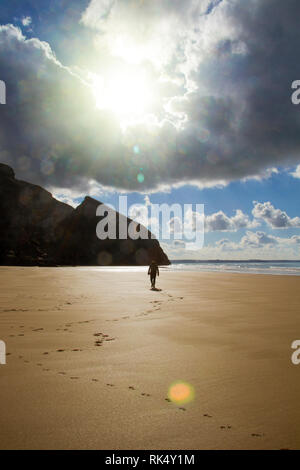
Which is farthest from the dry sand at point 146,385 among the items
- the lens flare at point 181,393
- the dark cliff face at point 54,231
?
the dark cliff face at point 54,231

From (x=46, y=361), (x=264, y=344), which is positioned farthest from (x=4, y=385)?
(x=264, y=344)

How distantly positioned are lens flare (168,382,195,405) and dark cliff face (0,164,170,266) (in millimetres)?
99077

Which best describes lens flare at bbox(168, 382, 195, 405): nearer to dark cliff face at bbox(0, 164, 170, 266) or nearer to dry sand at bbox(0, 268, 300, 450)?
dry sand at bbox(0, 268, 300, 450)

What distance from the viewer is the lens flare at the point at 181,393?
3.05 m

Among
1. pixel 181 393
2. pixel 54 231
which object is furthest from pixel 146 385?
pixel 54 231

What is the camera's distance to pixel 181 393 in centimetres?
324

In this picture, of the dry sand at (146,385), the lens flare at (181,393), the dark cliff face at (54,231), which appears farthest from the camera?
the dark cliff face at (54,231)

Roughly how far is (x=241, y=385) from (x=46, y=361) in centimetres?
271

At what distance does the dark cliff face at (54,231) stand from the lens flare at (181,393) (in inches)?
3901

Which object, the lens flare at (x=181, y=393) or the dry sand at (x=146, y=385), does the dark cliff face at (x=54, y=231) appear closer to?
the dry sand at (x=146, y=385)

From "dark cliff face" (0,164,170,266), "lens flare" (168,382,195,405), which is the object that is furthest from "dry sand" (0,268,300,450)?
"dark cliff face" (0,164,170,266)

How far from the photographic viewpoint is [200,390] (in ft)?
10.9

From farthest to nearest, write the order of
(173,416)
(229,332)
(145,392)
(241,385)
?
(229,332), (241,385), (145,392), (173,416)

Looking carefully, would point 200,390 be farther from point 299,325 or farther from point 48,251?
point 48,251
